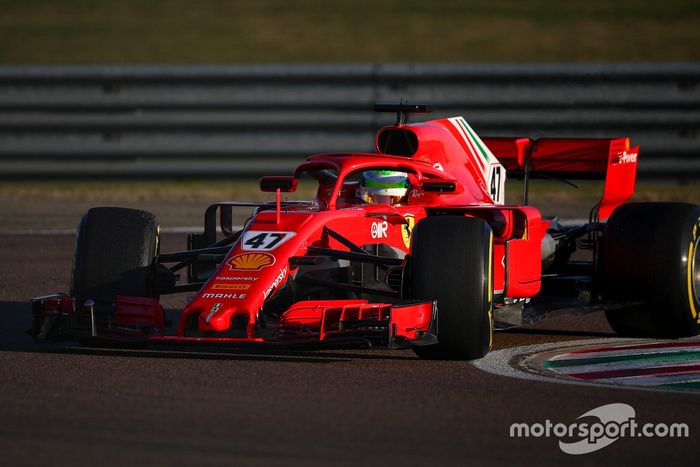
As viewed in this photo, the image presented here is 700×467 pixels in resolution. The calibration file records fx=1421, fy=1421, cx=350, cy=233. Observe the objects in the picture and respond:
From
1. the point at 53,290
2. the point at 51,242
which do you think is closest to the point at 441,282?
the point at 53,290

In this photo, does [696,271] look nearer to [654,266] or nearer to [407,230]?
[654,266]

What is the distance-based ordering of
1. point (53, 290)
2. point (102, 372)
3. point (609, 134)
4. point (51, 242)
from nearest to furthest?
point (102, 372) → point (53, 290) → point (51, 242) → point (609, 134)

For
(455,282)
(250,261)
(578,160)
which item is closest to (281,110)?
(578,160)

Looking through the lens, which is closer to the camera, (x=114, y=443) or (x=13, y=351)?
(x=114, y=443)

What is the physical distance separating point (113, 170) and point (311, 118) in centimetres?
249

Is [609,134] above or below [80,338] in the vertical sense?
above

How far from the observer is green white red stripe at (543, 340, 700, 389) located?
743cm

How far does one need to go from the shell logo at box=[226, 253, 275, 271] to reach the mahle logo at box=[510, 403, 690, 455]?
2234mm

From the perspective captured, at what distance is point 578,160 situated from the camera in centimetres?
1051

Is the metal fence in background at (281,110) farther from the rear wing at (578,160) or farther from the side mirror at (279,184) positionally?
the side mirror at (279,184)

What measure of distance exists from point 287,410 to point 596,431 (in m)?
1.39

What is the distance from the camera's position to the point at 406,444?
580cm

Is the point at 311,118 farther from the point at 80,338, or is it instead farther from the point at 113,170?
the point at 80,338

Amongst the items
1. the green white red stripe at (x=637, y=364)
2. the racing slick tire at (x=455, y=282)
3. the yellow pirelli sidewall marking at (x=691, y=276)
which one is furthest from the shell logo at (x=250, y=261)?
the yellow pirelli sidewall marking at (x=691, y=276)
